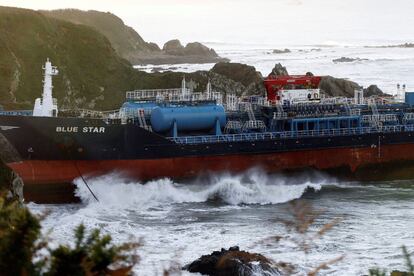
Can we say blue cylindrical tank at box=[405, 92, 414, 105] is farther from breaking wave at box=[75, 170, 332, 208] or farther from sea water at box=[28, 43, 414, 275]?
breaking wave at box=[75, 170, 332, 208]

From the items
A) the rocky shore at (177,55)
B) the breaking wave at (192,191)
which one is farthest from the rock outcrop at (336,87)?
the rocky shore at (177,55)

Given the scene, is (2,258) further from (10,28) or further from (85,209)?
(10,28)

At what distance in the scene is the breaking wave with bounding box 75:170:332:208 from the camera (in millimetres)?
26750

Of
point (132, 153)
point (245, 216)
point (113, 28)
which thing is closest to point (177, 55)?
point (113, 28)

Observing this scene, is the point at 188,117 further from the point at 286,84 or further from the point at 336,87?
the point at 336,87

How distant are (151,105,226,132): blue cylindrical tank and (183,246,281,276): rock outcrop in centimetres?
1302

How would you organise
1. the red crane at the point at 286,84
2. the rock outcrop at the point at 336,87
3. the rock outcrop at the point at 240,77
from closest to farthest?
the red crane at the point at 286,84
the rock outcrop at the point at 336,87
the rock outcrop at the point at 240,77

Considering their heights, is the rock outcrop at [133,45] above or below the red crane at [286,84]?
above

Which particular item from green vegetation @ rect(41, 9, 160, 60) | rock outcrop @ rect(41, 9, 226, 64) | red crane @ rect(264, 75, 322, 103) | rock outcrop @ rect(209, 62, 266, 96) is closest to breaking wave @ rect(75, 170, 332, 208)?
red crane @ rect(264, 75, 322, 103)

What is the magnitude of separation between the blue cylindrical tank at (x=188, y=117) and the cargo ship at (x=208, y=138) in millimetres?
49

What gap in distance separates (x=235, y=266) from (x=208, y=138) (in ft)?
44.7

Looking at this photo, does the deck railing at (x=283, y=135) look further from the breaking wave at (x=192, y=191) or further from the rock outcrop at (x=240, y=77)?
the rock outcrop at (x=240, y=77)

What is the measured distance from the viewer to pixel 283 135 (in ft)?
101

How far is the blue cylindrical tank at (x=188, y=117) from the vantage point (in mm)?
29094
